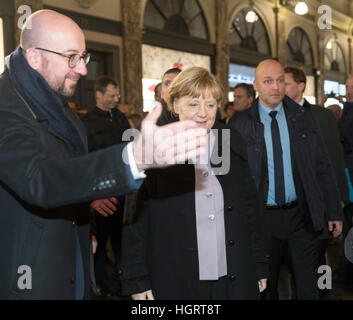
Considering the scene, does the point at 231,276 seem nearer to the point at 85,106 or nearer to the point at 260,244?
the point at 260,244

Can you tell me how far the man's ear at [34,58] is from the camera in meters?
1.92

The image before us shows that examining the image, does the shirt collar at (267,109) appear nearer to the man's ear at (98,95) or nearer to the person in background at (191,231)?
the person in background at (191,231)

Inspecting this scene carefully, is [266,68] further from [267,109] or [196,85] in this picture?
[196,85]

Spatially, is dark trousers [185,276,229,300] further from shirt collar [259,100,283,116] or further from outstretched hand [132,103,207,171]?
shirt collar [259,100,283,116]

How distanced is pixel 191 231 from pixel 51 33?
115 centimetres

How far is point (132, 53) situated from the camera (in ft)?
32.6

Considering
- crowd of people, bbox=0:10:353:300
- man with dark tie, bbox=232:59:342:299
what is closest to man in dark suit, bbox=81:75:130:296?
crowd of people, bbox=0:10:353:300

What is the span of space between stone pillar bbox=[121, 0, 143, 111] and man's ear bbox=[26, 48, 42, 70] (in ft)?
25.6

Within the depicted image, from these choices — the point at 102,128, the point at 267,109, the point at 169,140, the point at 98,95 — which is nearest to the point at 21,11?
the point at 98,95

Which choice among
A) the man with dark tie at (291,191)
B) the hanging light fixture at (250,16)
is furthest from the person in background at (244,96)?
the hanging light fixture at (250,16)

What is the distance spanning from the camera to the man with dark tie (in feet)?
11.2

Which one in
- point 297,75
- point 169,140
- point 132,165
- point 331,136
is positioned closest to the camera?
point 169,140

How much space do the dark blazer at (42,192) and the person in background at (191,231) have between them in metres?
0.44

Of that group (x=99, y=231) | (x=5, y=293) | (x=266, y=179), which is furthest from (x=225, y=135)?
(x=99, y=231)
